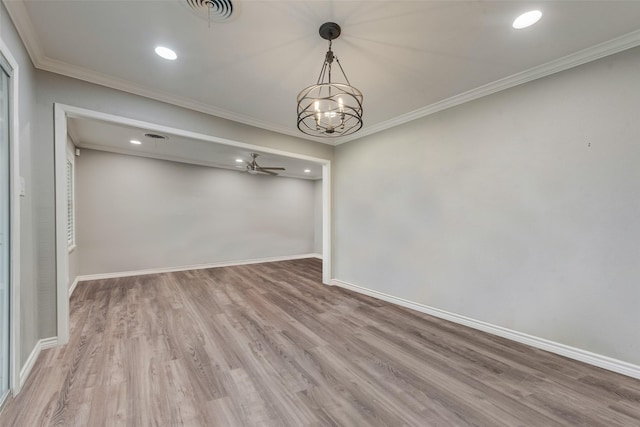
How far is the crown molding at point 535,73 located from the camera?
2.10 meters

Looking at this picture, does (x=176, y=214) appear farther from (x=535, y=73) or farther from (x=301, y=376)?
(x=535, y=73)

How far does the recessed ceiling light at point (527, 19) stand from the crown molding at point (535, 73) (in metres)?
0.75

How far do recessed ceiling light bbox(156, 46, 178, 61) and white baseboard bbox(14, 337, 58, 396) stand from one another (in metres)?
2.80

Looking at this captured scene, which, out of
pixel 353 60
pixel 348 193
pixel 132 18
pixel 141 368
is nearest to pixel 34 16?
pixel 132 18

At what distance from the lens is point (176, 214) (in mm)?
5852

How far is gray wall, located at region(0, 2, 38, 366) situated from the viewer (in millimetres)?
1993

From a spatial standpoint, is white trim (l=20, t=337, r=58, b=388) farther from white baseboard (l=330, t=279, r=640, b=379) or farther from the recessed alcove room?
white baseboard (l=330, t=279, r=640, b=379)

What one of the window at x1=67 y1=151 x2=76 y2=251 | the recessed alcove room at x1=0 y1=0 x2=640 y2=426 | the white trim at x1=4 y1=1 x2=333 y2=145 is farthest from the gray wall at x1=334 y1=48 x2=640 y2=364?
the window at x1=67 y1=151 x2=76 y2=251

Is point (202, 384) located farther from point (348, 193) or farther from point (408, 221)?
point (348, 193)

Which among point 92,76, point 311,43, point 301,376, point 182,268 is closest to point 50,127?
point 92,76

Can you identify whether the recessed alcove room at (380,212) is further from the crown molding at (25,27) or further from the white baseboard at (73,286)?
the white baseboard at (73,286)

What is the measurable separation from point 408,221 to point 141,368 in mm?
3366

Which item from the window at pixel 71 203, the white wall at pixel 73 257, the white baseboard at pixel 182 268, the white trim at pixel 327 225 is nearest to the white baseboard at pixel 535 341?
the white trim at pixel 327 225

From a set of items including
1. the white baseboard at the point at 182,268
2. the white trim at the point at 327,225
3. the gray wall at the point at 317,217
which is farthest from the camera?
the gray wall at the point at 317,217
